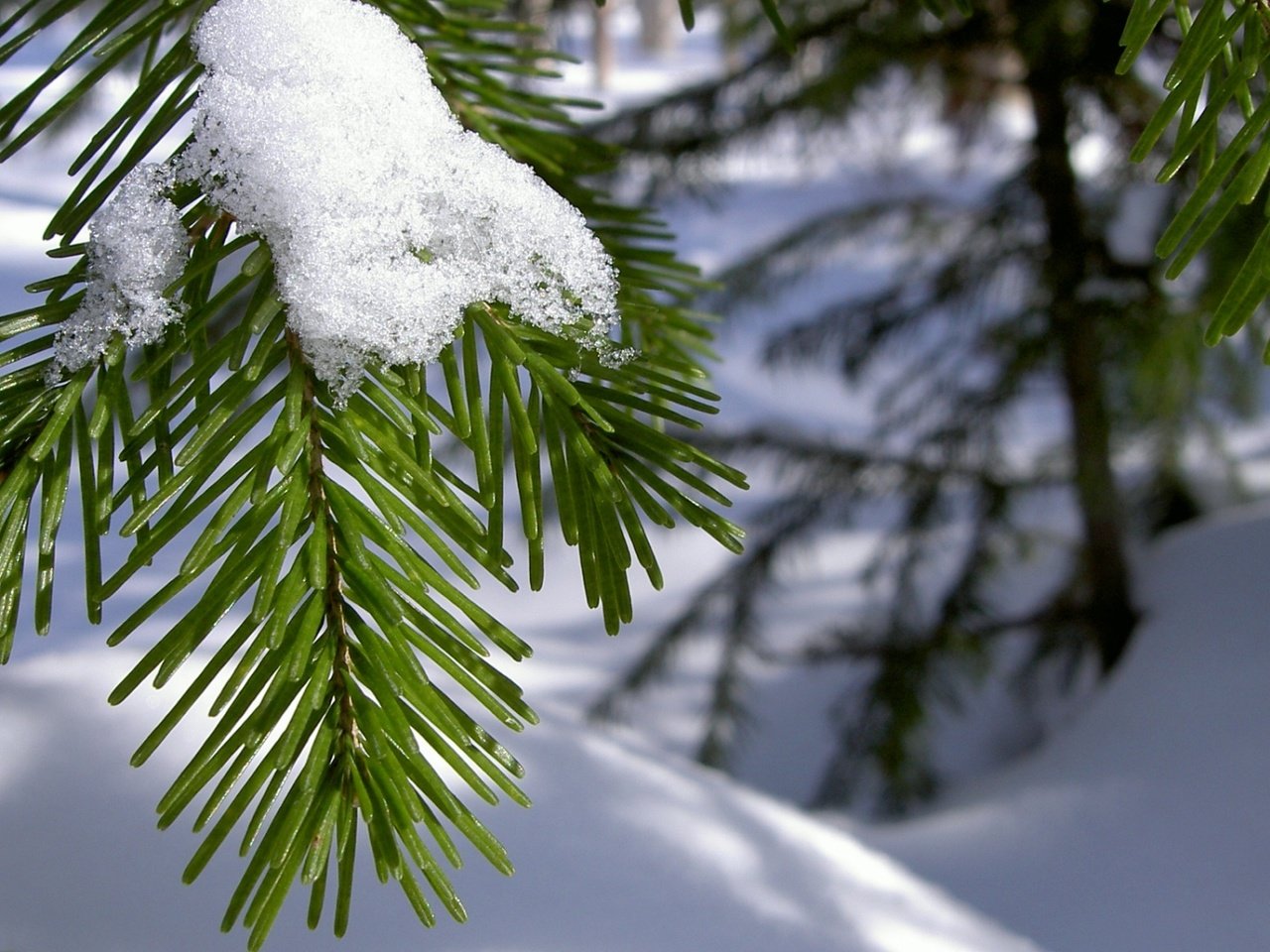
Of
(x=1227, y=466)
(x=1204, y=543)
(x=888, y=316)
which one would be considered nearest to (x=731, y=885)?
(x=1204, y=543)

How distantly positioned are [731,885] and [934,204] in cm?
159

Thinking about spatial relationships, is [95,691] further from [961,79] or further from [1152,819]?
[961,79]

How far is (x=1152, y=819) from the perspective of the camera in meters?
0.85

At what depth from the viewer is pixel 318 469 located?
0.33 m

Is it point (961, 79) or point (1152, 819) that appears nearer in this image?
point (1152, 819)

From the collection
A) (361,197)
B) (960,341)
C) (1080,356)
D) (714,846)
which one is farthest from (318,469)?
(960,341)

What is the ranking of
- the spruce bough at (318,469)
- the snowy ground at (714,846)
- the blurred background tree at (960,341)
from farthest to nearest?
the blurred background tree at (960,341)
the snowy ground at (714,846)
the spruce bough at (318,469)

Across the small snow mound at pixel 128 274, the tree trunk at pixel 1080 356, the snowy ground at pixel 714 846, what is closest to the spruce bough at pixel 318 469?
the small snow mound at pixel 128 274

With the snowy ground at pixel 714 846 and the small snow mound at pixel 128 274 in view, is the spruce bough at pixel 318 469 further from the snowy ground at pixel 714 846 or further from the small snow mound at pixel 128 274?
the snowy ground at pixel 714 846

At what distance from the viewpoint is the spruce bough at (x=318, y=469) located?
302 mm

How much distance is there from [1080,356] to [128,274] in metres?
1.42

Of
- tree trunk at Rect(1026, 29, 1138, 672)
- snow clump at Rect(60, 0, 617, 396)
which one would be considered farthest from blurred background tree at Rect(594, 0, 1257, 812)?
snow clump at Rect(60, 0, 617, 396)

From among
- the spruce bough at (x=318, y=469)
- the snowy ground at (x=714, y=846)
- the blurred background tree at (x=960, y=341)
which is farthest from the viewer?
the blurred background tree at (x=960, y=341)

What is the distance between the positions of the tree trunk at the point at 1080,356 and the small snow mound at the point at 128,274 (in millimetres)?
1323
